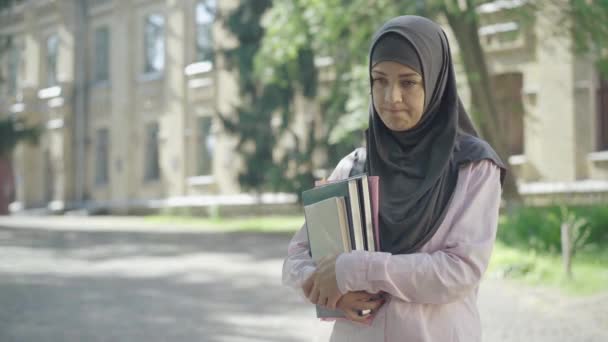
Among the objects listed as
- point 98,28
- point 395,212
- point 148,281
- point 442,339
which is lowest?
point 148,281

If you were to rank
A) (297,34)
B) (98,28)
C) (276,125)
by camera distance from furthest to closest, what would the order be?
(98,28)
(276,125)
(297,34)

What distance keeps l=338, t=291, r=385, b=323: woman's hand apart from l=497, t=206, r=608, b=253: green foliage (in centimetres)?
778

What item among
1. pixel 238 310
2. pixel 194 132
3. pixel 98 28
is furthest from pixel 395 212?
pixel 98 28

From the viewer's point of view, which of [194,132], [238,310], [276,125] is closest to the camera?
[238,310]

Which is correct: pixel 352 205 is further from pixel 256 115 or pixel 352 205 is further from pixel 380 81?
pixel 256 115

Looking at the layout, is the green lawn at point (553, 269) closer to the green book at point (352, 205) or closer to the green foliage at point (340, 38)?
the green foliage at point (340, 38)

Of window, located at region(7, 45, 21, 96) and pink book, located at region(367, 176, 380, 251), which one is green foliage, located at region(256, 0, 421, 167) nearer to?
pink book, located at region(367, 176, 380, 251)

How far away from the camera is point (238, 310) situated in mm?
7953

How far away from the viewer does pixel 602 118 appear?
1739cm

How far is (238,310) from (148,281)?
2.61 meters

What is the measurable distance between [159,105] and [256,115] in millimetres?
9649

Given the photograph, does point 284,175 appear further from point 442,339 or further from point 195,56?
point 442,339

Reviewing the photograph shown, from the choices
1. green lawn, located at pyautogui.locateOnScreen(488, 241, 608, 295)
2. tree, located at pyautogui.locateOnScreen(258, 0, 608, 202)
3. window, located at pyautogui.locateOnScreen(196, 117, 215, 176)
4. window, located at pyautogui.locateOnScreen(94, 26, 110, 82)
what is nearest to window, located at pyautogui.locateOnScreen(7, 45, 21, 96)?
window, located at pyautogui.locateOnScreen(94, 26, 110, 82)

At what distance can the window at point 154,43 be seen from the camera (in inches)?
1163
